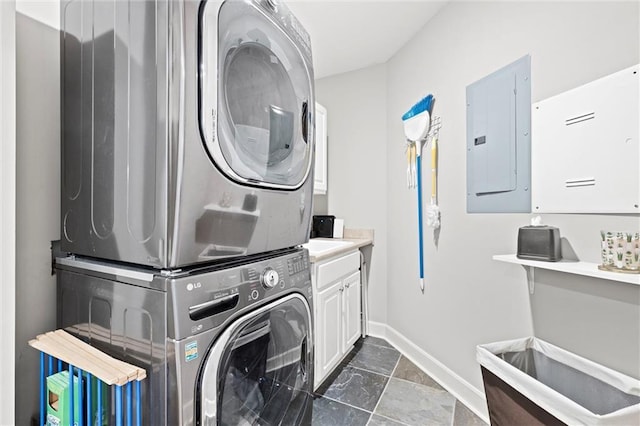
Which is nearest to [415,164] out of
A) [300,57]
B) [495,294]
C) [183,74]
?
[495,294]

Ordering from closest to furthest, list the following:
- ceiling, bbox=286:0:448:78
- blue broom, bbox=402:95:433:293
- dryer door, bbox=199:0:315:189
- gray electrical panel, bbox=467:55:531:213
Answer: dryer door, bbox=199:0:315:189 < gray electrical panel, bbox=467:55:531:213 < ceiling, bbox=286:0:448:78 < blue broom, bbox=402:95:433:293

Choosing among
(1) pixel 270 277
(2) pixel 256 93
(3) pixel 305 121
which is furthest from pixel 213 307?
(3) pixel 305 121

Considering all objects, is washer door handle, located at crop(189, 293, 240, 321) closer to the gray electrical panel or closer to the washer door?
the washer door

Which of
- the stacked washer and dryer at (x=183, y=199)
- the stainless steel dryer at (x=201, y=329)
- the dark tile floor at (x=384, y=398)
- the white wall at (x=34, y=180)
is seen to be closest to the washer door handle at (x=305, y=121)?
the stacked washer and dryer at (x=183, y=199)

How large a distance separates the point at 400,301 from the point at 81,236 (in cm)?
225

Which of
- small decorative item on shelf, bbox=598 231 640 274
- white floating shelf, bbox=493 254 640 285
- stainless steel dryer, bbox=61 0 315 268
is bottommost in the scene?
white floating shelf, bbox=493 254 640 285

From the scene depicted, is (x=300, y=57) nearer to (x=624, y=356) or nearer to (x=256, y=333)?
(x=256, y=333)

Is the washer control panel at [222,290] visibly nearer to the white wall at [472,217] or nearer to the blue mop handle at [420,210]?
the white wall at [472,217]

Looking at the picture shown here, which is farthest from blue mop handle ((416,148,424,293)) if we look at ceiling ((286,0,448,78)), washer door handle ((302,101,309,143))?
washer door handle ((302,101,309,143))

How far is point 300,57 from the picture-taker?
3.87ft

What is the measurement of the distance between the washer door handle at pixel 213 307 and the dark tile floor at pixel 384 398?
1230mm

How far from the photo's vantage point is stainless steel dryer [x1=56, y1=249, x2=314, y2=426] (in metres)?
0.69

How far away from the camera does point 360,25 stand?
222 centimetres
